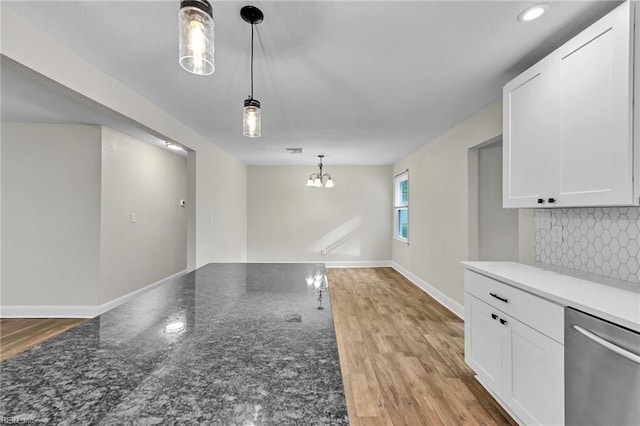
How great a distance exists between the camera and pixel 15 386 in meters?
0.62

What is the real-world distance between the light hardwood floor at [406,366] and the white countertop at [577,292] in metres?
0.88

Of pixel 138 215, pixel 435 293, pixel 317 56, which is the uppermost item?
pixel 317 56

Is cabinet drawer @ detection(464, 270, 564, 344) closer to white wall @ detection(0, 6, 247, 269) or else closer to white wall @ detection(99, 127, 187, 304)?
white wall @ detection(0, 6, 247, 269)

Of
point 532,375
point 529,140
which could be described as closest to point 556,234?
point 529,140

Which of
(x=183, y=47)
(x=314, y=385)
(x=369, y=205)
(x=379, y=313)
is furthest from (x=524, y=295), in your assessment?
(x=369, y=205)

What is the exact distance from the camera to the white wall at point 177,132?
1650 millimetres

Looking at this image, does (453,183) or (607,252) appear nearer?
(607,252)

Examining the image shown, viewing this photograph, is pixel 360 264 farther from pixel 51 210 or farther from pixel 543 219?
pixel 51 210

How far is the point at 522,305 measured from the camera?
159 centimetres

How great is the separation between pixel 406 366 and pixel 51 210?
4300mm

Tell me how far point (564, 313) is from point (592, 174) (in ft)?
2.36

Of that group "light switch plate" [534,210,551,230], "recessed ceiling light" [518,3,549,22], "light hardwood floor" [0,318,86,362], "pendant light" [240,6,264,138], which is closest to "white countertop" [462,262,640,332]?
"light switch plate" [534,210,551,230]

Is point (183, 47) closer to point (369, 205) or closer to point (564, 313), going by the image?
point (564, 313)

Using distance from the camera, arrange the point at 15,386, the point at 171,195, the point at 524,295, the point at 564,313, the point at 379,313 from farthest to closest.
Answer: the point at 171,195 < the point at 379,313 < the point at 524,295 < the point at 564,313 < the point at 15,386
